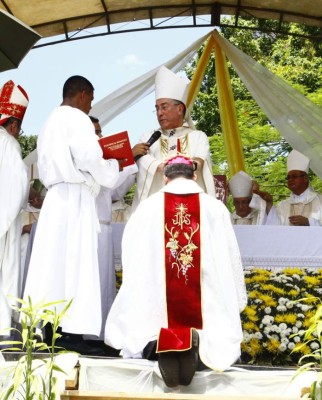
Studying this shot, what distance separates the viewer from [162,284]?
602cm

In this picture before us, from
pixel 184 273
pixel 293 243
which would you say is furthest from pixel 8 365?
pixel 293 243

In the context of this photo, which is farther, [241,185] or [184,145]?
[241,185]

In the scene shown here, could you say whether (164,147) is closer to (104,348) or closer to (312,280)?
(312,280)

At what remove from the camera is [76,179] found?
6.81m

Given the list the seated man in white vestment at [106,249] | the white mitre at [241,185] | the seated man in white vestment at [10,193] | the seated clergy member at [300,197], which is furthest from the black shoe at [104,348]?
the white mitre at [241,185]

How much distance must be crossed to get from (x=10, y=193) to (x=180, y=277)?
1.69 metres

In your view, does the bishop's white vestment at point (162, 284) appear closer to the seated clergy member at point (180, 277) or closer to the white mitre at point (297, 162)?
the seated clergy member at point (180, 277)

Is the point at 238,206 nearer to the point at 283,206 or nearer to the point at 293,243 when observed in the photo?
the point at 283,206

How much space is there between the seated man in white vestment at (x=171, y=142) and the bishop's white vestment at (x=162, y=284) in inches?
58.2

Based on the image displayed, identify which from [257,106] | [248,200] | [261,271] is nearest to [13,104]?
[261,271]

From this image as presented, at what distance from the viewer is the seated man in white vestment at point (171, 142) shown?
306 inches

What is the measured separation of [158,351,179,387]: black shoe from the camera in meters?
5.51

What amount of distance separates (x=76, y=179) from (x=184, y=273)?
4.16ft

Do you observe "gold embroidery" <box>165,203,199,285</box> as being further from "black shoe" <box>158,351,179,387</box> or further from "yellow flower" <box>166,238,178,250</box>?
"black shoe" <box>158,351,179,387</box>
